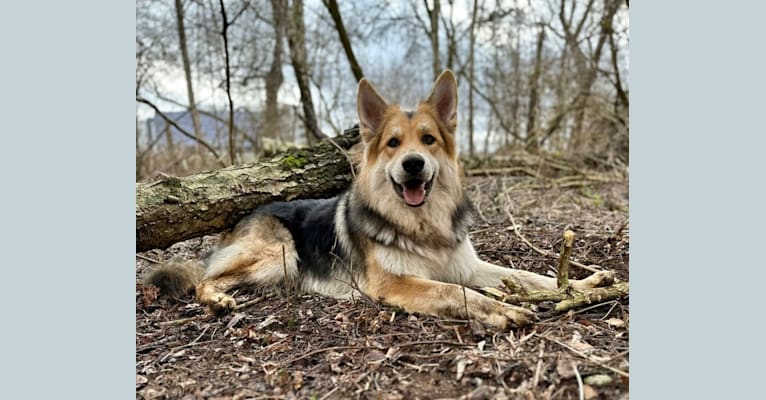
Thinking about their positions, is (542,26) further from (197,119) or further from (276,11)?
(197,119)

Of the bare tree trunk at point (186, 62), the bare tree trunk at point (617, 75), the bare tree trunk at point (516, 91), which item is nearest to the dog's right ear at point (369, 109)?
the bare tree trunk at point (186, 62)

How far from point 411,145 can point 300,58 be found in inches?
225

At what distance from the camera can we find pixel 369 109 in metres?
4.11

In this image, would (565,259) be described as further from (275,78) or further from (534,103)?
(534,103)

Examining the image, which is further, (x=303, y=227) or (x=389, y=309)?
(x=303, y=227)

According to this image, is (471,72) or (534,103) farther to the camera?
(471,72)

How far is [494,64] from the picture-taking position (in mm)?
11820

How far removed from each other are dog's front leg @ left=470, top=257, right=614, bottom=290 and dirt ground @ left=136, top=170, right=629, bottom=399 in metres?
0.35

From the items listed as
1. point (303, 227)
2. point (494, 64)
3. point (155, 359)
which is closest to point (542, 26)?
point (494, 64)

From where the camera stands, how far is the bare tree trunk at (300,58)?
8.51 meters

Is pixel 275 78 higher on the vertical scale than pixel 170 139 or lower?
higher

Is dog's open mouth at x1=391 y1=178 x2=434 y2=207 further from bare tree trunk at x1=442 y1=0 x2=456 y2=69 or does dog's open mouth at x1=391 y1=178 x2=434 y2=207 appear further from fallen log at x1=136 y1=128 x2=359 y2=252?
bare tree trunk at x1=442 y1=0 x2=456 y2=69

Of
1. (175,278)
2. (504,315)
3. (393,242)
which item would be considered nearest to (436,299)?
(504,315)

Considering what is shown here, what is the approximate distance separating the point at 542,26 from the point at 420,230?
25.0ft
